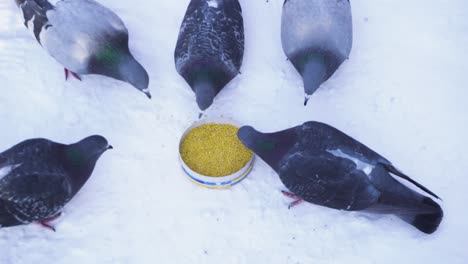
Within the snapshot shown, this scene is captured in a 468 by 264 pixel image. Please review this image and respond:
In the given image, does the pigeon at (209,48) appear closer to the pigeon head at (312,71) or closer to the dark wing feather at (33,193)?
the pigeon head at (312,71)

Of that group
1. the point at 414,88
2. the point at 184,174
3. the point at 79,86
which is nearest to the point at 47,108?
the point at 79,86

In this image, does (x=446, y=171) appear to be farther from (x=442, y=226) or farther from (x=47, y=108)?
(x=47, y=108)

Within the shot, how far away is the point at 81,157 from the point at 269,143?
54.3 inches

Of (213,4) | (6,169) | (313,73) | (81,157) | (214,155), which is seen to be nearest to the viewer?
(6,169)

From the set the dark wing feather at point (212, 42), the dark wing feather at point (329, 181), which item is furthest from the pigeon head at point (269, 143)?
the dark wing feather at point (212, 42)

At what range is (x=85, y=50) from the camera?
12.8 feet

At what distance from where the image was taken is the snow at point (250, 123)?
11.7 ft

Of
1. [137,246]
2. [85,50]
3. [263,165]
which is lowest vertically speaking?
[137,246]

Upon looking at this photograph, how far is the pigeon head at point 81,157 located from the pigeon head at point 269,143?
1059mm

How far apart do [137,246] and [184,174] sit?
657 millimetres

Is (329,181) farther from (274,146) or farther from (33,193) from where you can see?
(33,193)

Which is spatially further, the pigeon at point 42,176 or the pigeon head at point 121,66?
the pigeon head at point 121,66

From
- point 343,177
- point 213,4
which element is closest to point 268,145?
point 343,177

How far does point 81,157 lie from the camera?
3486 mm
